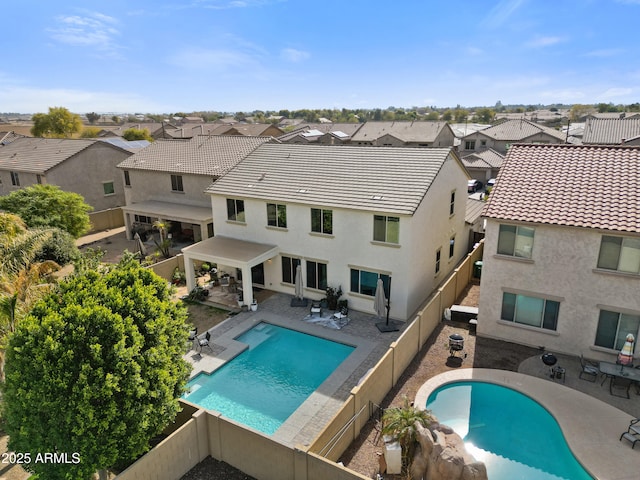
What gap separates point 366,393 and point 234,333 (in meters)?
8.86

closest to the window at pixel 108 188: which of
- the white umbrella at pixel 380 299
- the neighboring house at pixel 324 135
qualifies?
the neighboring house at pixel 324 135

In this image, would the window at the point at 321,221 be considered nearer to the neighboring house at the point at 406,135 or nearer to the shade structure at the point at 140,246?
the shade structure at the point at 140,246

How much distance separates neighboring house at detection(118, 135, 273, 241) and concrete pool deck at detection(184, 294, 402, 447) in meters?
11.1

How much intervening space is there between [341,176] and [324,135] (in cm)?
6009

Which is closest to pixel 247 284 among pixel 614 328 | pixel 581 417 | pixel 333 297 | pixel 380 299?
pixel 333 297

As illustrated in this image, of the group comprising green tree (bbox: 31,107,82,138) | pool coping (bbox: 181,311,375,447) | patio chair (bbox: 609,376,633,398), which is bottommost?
pool coping (bbox: 181,311,375,447)

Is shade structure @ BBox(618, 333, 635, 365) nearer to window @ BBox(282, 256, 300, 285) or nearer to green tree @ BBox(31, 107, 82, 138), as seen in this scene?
window @ BBox(282, 256, 300, 285)

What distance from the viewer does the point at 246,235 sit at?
2630cm

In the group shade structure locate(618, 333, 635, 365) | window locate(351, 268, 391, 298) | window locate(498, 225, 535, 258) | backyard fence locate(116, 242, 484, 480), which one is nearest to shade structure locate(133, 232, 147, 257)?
window locate(351, 268, 391, 298)

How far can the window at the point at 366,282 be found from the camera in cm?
2223

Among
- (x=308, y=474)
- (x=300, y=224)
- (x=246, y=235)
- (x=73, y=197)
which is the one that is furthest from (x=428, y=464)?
(x=73, y=197)

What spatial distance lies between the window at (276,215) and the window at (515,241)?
11272 millimetres

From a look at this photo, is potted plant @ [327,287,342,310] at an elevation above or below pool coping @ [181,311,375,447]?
above

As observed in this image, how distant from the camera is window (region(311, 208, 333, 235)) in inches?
905
